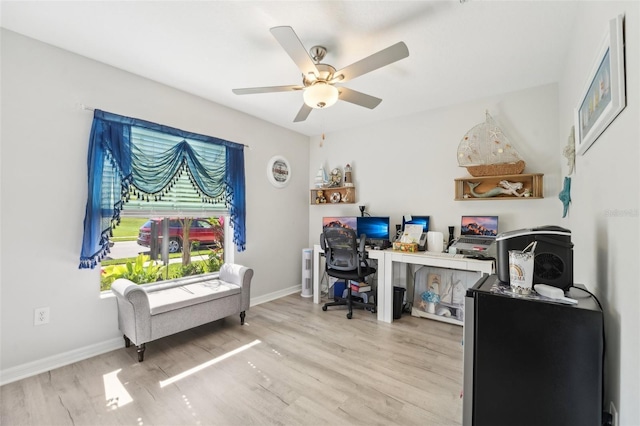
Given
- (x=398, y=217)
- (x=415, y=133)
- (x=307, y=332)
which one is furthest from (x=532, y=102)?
(x=307, y=332)

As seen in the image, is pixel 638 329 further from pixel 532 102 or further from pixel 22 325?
pixel 22 325

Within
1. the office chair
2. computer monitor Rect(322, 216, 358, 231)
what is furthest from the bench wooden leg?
computer monitor Rect(322, 216, 358, 231)

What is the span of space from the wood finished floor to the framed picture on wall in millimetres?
1730

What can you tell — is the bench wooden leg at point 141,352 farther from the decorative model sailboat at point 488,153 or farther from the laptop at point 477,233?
the decorative model sailboat at point 488,153

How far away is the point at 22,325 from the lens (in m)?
2.02

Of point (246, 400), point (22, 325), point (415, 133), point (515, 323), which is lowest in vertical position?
point (246, 400)

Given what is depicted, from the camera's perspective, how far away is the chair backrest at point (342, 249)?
3168mm

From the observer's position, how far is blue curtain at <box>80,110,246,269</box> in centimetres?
229

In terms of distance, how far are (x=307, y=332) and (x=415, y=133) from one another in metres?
2.76

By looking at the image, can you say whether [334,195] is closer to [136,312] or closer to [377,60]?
[377,60]

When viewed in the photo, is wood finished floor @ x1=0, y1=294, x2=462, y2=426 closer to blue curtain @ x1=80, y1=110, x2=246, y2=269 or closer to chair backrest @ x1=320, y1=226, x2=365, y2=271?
chair backrest @ x1=320, y1=226, x2=365, y2=271

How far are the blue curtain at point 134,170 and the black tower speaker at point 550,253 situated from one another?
2.89m

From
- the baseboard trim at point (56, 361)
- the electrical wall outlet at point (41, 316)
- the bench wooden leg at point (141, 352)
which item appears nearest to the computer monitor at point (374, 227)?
the bench wooden leg at point (141, 352)

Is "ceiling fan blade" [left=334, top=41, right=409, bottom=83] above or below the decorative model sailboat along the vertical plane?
above
